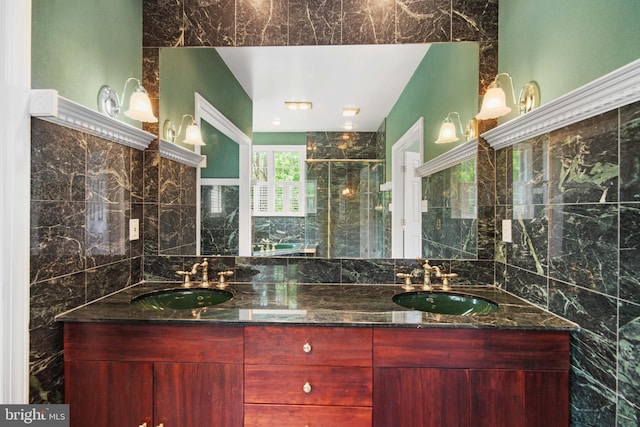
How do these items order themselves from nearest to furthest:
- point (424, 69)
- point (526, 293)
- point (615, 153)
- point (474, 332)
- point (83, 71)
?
point (615, 153), point (474, 332), point (83, 71), point (526, 293), point (424, 69)

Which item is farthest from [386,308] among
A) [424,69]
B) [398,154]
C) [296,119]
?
[424,69]

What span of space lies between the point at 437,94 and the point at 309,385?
1.73 m

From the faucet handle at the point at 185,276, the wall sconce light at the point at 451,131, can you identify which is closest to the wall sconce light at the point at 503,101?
the wall sconce light at the point at 451,131

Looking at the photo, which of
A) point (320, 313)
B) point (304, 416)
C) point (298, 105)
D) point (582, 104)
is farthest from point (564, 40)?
point (304, 416)

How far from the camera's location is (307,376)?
4.24 ft

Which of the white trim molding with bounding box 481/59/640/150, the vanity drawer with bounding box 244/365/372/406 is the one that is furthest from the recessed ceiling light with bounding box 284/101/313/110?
the vanity drawer with bounding box 244/365/372/406

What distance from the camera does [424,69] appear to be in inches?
75.7

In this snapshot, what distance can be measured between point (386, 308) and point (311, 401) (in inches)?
19.6

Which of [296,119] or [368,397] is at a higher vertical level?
[296,119]

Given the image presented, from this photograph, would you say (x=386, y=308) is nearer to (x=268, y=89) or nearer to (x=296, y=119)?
(x=296, y=119)

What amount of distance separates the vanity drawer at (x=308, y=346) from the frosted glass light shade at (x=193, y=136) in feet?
4.05

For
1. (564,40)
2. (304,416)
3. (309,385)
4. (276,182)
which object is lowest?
(304,416)

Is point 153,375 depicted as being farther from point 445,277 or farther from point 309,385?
point 445,277

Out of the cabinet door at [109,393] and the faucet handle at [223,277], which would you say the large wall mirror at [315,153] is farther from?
the cabinet door at [109,393]
